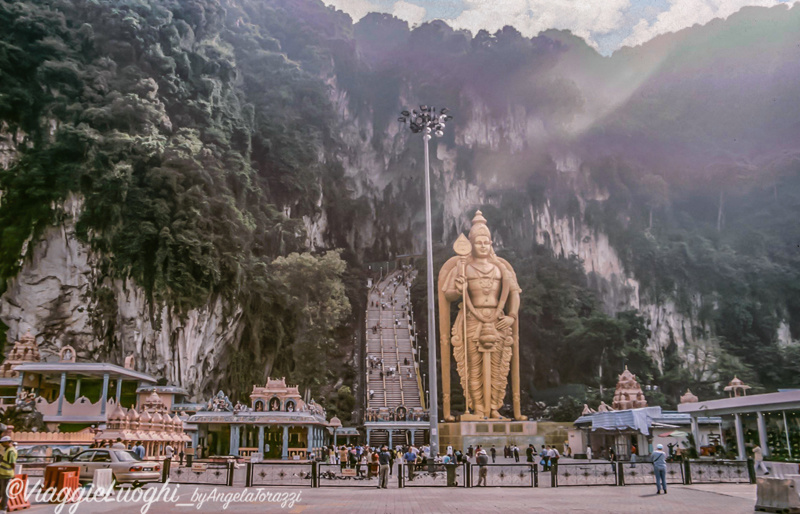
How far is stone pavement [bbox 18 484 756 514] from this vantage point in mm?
9180

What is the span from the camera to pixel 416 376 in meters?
39.2

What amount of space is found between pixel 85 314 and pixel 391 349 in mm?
19599

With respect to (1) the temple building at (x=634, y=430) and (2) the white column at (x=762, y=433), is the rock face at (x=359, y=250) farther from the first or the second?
(2) the white column at (x=762, y=433)

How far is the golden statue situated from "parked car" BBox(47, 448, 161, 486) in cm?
1663

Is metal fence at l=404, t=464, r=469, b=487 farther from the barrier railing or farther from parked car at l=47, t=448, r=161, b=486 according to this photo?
parked car at l=47, t=448, r=161, b=486

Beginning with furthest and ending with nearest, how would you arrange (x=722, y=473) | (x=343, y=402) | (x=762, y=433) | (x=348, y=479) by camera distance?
(x=343, y=402) → (x=762, y=433) → (x=348, y=479) → (x=722, y=473)

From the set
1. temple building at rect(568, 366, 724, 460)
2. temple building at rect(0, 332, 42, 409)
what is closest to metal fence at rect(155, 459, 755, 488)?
temple building at rect(568, 366, 724, 460)

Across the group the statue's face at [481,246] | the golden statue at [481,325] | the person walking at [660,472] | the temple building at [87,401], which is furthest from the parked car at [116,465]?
the statue's face at [481,246]

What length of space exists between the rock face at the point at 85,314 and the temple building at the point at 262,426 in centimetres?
507

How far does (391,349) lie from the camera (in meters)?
42.5

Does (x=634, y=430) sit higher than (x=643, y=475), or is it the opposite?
(x=634, y=430)

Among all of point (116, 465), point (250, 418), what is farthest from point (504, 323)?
point (116, 465)

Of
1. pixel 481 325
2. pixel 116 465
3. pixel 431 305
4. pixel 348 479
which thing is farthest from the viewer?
pixel 481 325

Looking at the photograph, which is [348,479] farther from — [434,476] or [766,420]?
[766,420]
